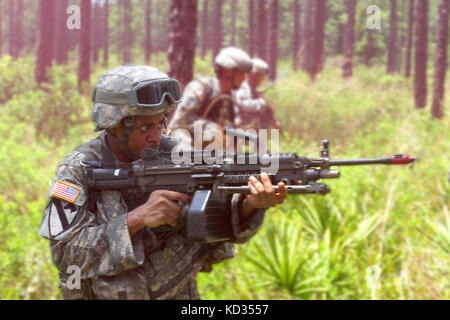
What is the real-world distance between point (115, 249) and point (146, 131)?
1.73 feet

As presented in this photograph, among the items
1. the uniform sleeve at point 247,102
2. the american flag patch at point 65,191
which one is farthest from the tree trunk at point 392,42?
the american flag patch at point 65,191

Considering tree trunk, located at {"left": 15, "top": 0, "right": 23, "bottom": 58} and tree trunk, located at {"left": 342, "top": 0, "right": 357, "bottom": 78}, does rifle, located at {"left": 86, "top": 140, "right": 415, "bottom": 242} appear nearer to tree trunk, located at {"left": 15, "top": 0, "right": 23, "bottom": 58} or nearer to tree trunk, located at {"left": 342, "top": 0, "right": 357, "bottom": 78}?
tree trunk, located at {"left": 15, "top": 0, "right": 23, "bottom": 58}

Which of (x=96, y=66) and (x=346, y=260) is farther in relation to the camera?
(x=96, y=66)

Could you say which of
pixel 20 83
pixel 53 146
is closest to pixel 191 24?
pixel 53 146

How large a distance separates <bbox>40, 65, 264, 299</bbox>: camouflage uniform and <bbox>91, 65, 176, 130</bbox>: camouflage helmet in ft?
0.45

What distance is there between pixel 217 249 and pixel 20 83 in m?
7.32

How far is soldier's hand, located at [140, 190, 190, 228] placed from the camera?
89.9 inches

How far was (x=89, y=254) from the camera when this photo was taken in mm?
2332

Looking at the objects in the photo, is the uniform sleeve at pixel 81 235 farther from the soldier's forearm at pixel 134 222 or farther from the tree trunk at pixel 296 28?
the tree trunk at pixel 296 28

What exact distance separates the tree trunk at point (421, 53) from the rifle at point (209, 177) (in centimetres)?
799

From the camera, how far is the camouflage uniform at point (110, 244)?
2.31 m

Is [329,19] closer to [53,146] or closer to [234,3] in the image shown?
[53,146]

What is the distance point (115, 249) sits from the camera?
2.33m

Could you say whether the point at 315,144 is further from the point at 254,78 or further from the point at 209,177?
the point at 209,177
